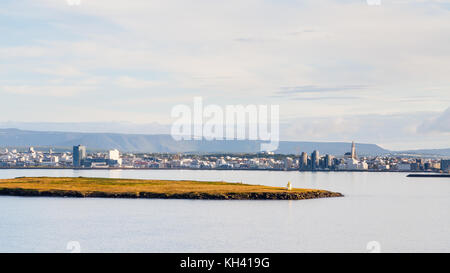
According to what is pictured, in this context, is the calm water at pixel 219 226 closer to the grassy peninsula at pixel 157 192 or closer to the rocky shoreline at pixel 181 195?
the rocky shoreline at pixel 181 195

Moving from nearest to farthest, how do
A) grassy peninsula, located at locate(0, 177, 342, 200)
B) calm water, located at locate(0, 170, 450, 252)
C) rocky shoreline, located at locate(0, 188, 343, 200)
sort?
calm water, located at locate(0, 170, 450, 252), rocky shoreline, located at locate(0, 188, 343, 200), grassy peninsula, located at locate(0, 177, 342, 200)

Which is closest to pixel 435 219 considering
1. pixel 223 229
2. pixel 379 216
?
pixel 379 216

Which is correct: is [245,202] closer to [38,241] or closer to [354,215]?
[354,215]

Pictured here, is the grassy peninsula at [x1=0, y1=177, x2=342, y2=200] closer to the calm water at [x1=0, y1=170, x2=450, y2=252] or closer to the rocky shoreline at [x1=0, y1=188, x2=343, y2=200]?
the rocky shoreline at [x1=0, y1=188, x2=343, y2=200]

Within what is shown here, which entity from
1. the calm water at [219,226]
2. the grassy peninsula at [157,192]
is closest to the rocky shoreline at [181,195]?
the grassy peninsula at [157,192]

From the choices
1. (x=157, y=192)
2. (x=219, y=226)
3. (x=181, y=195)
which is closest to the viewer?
(x=219, y=226)

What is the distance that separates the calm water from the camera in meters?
48.6

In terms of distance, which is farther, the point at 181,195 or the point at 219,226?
the point at 181,195

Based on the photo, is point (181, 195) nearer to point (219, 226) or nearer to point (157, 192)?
point (157, 192)

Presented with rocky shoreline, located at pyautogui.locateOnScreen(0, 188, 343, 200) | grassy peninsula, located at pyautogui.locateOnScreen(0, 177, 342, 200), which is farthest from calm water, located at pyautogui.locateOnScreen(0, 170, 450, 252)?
grassy peninsula, located at pyautogui.locateOnScreen(0, 177, 342, 200)

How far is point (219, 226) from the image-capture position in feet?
196

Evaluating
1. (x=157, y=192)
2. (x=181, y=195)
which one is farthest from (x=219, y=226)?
(x=157, y=192)

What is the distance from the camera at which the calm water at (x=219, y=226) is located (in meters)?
48.6
